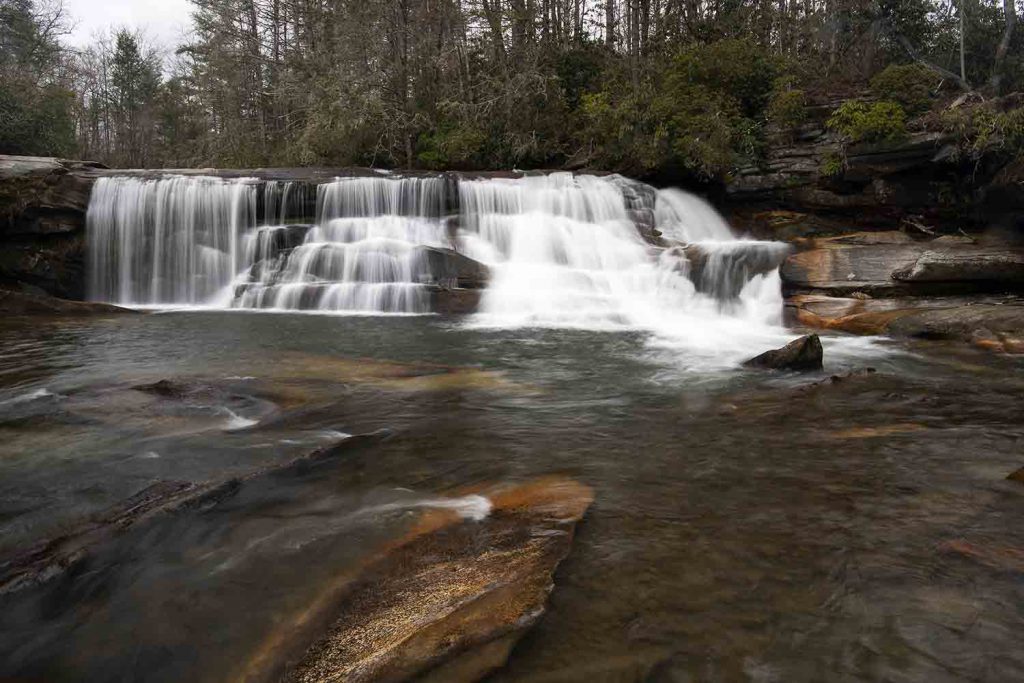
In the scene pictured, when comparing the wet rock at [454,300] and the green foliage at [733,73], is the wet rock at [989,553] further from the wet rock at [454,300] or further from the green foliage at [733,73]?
the green foliage at [733,73]

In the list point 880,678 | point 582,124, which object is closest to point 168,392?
point 880,678

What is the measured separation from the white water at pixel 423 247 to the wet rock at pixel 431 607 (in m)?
8.62

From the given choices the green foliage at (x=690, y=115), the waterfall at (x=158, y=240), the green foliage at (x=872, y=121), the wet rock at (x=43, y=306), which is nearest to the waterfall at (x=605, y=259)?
the green foliage at (x=690, y=115)

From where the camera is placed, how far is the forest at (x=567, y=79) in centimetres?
1652

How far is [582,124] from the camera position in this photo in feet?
68.2

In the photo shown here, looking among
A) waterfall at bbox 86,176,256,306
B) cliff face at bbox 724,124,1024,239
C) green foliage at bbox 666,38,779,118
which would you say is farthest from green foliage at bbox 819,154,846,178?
waterfall at bbox 86,176,256,306

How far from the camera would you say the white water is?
42.2 ft

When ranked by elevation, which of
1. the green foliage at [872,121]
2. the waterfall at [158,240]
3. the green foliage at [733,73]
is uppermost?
the green foliage at [733,73]

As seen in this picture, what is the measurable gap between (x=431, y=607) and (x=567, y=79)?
21899 mm

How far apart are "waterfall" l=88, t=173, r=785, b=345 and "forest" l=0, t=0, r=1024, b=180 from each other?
10.2 feet

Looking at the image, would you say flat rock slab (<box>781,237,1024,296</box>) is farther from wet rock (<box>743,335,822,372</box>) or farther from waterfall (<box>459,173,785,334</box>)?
wet rock (<box>743,335,822,372</box>)

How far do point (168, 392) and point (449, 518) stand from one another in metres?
3.78

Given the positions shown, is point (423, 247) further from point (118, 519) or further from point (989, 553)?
point (989, 553)

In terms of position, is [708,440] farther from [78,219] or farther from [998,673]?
[78,219]
